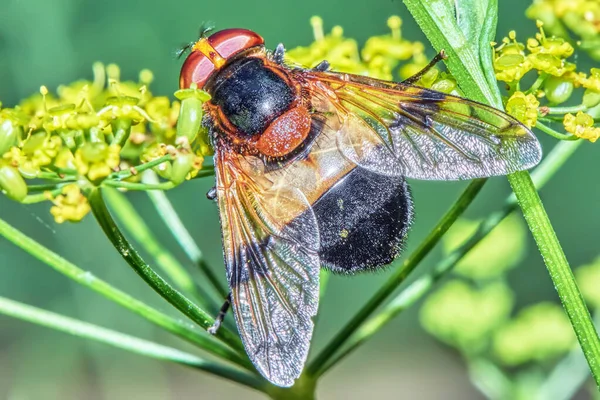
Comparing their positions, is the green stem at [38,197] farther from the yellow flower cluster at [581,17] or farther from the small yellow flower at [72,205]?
the yellow flower cluster at [581,17]

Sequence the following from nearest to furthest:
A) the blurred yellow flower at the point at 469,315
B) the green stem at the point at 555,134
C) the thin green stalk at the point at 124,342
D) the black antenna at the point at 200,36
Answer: the green stem at the point at 555,134 → the thin green stalk at the point at 124,342 → the black antenna at the point at 200,36 → the blurred yellow flower at the point at 469,315

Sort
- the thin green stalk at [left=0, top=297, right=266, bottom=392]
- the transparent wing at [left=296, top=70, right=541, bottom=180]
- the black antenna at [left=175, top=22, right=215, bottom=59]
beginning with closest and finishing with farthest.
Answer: the transparent wing at [left=296, top=70, right=541, bottom=180]
the thin green stalk at [left=0, top=297, right=266, bottom=392]
the black antenna at [left=175, top=22, right=215, bottom=59]

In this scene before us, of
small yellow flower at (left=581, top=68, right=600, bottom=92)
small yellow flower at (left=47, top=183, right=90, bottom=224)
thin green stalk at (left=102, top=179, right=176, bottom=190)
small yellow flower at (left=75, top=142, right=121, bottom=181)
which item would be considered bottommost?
small yellow flower at (left=581, top=68, right=600, bottom=92)

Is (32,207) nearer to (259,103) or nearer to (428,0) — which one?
(259,103)

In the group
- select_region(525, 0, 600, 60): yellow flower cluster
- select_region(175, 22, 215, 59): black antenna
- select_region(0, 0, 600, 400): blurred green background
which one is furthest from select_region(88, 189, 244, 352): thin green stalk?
select_region(0, 0, 600, 400): blurred green background

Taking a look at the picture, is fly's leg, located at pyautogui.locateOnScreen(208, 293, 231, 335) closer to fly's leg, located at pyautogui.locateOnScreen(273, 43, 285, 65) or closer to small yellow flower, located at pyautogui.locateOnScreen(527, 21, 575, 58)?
fly's leg, located at pyautogui.locateOnScreen(273, 43, 285, 65)

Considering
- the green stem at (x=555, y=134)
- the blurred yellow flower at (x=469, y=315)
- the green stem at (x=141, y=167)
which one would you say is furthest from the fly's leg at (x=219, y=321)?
the blurred yellow flower at (x=469, y=315)

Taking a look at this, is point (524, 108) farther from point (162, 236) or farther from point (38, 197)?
point (162, 236)
